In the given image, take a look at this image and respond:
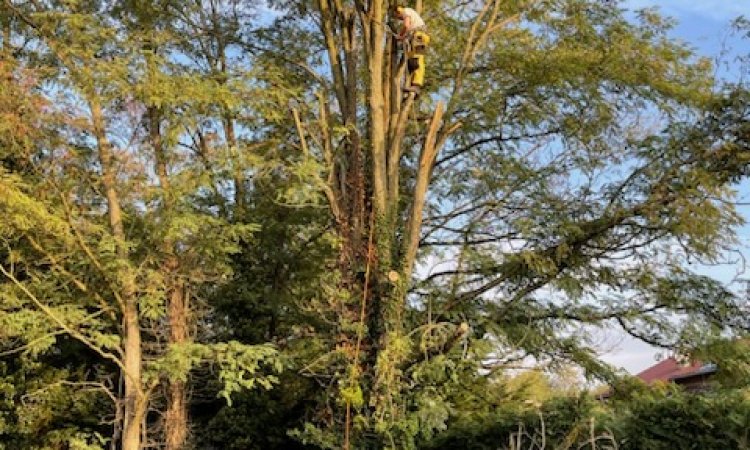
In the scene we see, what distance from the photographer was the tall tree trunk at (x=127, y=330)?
8.02m

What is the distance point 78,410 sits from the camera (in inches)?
383

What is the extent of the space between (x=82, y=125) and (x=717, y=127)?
285 inches

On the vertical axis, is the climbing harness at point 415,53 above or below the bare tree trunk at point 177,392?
above

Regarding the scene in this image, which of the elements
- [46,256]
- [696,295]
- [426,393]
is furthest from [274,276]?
[696,295]

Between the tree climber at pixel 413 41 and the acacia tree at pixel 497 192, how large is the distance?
1.30ft

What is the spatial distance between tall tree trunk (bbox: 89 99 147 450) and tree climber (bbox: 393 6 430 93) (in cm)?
360

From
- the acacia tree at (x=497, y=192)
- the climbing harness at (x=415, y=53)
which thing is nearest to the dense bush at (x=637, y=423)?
the acacia tree at (x=497, y=192)

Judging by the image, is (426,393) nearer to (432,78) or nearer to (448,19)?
(432,78)

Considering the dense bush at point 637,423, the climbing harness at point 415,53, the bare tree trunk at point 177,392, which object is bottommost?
the dense bush at point 637,423

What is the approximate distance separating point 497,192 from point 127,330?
4965 mm

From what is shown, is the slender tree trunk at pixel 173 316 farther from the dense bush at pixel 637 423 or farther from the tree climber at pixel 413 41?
the dense bush at pixel 637 423

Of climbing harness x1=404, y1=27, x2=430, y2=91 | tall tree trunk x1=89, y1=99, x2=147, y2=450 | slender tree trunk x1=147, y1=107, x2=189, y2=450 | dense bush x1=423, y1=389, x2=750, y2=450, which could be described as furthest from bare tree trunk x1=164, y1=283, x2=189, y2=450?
dense bush x1=423, y1=389, x2=750, y2=450

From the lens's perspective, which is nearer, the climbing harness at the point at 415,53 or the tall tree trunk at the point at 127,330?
the climbing harness at the point at 415,53

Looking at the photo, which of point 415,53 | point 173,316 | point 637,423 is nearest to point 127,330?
point 173,316
